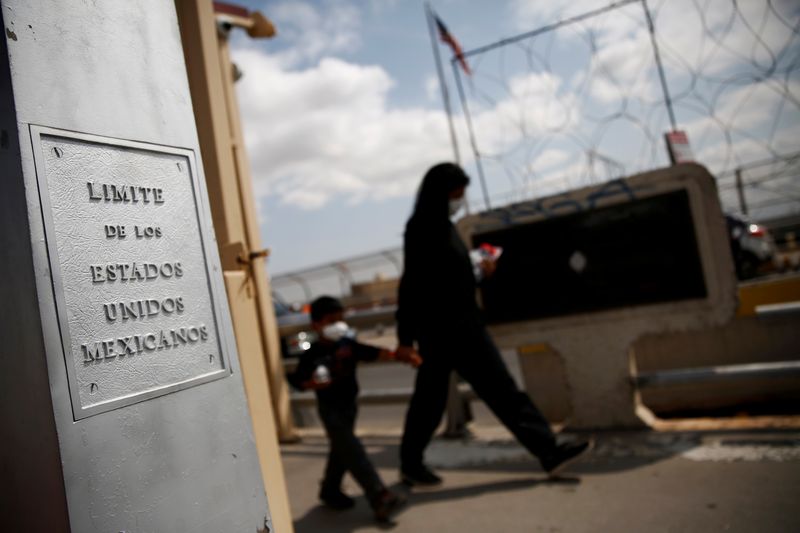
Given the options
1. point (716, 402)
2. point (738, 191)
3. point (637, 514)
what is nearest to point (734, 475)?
point (637, 514)

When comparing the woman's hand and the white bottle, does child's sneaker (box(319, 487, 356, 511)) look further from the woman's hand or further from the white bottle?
the woman's hand

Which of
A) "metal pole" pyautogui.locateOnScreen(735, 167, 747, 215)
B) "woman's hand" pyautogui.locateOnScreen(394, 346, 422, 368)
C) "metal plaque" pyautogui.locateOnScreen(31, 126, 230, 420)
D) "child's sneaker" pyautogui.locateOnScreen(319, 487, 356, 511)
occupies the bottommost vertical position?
"child's sneaker" pyautogui.locateOnScreen(319, 487, 356, 511)

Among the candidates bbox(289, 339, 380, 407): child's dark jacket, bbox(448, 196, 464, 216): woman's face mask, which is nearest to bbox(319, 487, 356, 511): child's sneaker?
bbox(289, 339, 380, 407): child's dark jacket

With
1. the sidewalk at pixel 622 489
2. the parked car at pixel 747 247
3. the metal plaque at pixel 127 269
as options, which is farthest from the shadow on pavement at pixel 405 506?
the parked car at pixel 747 247

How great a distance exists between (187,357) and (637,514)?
2.09 meters

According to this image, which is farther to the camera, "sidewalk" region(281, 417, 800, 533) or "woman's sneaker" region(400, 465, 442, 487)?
"woman's sneaker" region(400, 465, 442, 487)

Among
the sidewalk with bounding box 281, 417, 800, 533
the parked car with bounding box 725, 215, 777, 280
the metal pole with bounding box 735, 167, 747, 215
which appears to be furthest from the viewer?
the metal pole with bounding box 735, 167, 747, 215

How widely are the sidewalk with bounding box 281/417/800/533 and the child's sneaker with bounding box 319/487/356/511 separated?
45mm

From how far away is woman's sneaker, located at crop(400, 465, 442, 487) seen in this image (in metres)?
3.36

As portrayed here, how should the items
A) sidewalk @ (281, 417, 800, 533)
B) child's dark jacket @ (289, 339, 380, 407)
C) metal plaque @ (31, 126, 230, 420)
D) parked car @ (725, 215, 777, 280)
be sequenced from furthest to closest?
parked car @ (725, 215, 777, 280), child's dark jacket @ (289, 339, 380, 407), sidewalk @ (281, 417, 800, 533), metal plaque @ (31, 126, 230, 420)

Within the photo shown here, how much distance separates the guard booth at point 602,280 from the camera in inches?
139

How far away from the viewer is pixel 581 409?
398 centimetres

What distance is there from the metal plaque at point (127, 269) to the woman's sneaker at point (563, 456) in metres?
2.07

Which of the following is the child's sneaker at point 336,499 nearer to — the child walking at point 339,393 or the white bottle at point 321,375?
the child walking at point 339,393
